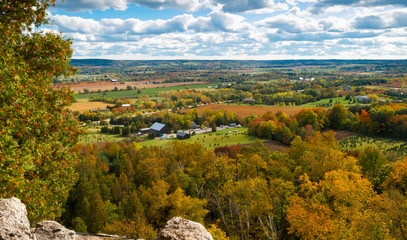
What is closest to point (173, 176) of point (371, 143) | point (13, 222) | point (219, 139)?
point (13, 222)

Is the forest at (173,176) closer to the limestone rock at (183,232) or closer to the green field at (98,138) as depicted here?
the limestone rock at (183,232)

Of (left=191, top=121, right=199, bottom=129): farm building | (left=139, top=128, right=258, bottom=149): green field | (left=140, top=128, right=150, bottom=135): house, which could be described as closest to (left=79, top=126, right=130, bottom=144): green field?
(left=140, top=128, right=150, bottom=135): house

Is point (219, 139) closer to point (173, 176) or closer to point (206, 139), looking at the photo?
point (206, 139)

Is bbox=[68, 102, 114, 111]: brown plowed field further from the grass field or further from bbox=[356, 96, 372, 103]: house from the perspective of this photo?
bbox=[356, 96, 372, 103]: house

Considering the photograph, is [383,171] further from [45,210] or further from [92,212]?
[45,210]

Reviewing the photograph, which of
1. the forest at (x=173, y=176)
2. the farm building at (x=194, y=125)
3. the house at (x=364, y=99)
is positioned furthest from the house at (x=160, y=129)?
the house at (x=364, y=99)
